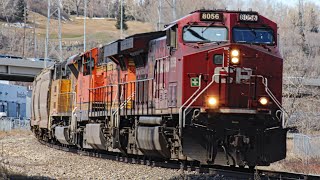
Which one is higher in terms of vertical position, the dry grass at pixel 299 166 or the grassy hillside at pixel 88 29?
the grassy hillside at pixel 88 29

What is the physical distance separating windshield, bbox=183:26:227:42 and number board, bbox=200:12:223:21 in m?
0.22

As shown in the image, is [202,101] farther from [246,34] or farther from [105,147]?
[105,147]

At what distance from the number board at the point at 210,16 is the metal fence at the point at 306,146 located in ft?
38.3

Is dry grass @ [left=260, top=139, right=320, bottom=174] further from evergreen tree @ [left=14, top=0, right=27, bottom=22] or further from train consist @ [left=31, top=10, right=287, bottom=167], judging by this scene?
evergreen tree @ [left=14, top=0, right=27, bottom=22]

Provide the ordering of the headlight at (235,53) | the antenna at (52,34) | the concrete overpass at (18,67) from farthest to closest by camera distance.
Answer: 1. the antenna at (52,34)
2. the concrete overpass at (18,67)
3. the headlight at (235,53)

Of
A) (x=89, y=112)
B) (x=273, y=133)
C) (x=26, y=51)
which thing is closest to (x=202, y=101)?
(x=273, y=133)

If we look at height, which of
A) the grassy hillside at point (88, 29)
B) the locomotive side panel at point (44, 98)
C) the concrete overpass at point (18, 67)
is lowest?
the locomotive side panel at point (44, 98)

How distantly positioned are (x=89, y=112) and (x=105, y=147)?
245 centimetres

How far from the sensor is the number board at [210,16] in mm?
13352

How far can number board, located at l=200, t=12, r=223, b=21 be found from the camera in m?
13.4

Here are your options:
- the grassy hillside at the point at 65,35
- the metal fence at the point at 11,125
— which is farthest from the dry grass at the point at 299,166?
the grassy hillside at the point at 65,35

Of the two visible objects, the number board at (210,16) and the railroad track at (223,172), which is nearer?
the railroad track at (223,172)

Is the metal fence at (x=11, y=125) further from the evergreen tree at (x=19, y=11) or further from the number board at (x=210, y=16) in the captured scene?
the evergreen tree at (x=19, y=11)

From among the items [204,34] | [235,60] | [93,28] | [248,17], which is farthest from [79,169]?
[93,28]
